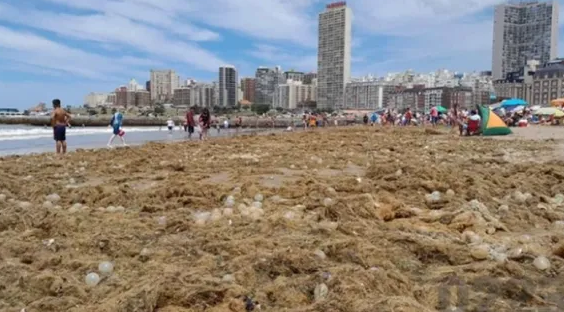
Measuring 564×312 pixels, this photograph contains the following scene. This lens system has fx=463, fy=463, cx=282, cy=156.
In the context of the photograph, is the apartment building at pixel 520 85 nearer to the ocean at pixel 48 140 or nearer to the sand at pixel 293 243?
the ocean at pixel 48 140

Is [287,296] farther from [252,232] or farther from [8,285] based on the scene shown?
[8,285]

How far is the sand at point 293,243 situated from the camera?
140 inches

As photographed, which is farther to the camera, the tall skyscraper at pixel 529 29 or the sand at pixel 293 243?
the tall skyscraper at pixel 529 29

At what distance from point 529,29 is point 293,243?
219445 millimetres

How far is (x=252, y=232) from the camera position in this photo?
207 inches

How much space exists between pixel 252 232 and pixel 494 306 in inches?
104

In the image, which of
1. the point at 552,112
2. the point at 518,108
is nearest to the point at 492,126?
the point at 518,108

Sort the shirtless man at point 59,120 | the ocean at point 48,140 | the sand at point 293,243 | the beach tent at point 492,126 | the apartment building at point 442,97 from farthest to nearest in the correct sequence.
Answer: the apartment building at point 442,97
the beach tent at point 492,126
the ocean at point 48,140
the shirtless man at point 59,120
the sand at point 293,243

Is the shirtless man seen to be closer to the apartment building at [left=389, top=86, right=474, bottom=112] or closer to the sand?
the sand

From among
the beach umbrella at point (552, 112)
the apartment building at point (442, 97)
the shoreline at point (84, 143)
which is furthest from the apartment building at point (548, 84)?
the shoreline at point (84, 143)

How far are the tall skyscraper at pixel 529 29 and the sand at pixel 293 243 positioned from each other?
204 metres

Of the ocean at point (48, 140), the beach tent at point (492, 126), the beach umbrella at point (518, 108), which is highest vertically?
Result: the beach umbrella at point (518, 108)

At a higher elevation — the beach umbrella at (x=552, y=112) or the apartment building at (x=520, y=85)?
the apartment building at (x=520, y=85)

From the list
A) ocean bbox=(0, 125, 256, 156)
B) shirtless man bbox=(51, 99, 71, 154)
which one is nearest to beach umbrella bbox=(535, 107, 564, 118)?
ocean bbox=(0, 125, 256, 156)
